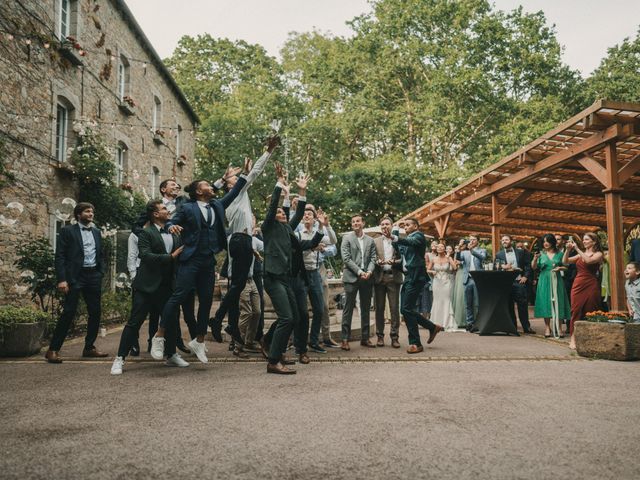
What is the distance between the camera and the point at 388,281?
25.9 ft

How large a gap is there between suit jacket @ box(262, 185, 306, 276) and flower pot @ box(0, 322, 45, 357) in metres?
3.49

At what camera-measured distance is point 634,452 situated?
315 centimetres

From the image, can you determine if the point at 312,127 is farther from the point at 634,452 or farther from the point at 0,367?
the point at 634,452

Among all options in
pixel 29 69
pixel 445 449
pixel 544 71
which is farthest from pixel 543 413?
pixel 544 71

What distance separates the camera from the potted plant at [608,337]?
673cm

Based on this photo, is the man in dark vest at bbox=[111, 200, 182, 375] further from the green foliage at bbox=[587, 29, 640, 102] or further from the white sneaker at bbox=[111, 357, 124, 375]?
the green foliage at bbox=[587, 29, 640, 102]

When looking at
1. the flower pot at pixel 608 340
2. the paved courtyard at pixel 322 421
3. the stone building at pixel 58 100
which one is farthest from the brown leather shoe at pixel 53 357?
the flower pot at pixel 608 340

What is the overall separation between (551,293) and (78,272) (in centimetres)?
769

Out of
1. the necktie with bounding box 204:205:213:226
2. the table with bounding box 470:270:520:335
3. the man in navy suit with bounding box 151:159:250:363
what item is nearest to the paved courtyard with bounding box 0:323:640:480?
the man in navy suit with bounding box 151:159:250:363

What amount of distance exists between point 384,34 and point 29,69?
79.3 feet

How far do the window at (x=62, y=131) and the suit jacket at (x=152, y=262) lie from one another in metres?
7.81

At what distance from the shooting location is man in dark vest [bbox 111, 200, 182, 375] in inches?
226

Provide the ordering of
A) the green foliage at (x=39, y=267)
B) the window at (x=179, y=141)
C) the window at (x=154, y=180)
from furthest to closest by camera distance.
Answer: the window at (x=179, y=141), the window at (x=154, y=180), the green foliage at (x=39, y=267)

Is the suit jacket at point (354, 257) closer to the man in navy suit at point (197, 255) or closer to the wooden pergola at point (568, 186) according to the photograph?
the man in navy suit at point (197, 255)
